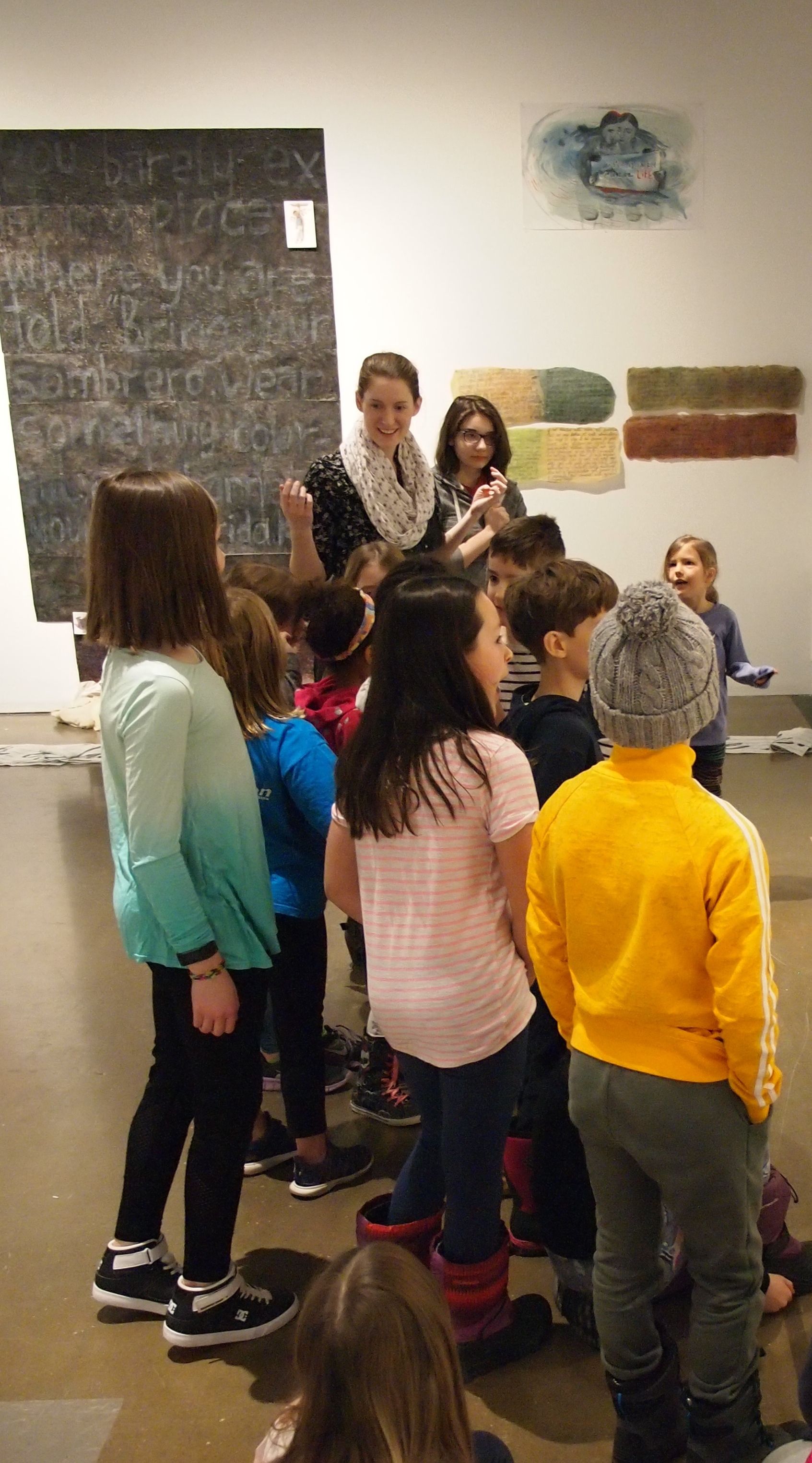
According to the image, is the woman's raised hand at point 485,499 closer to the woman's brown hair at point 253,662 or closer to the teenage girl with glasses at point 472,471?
the teenage girl with glasses at point 472,471

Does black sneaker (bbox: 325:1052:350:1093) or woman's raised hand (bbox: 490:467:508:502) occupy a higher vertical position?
woman's raised hand (bbox: 490:467:508:502)

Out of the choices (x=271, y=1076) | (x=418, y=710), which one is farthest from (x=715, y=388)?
(x=418, y=710)

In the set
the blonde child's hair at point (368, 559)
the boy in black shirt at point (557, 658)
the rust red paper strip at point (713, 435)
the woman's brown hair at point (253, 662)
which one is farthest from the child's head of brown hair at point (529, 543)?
the rust red paper strip at point (713, 435)

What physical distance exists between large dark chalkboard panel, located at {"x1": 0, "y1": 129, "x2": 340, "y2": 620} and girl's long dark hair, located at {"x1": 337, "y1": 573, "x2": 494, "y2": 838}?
163 inches

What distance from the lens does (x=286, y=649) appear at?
1.94 meters

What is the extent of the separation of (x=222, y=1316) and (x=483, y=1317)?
40cm

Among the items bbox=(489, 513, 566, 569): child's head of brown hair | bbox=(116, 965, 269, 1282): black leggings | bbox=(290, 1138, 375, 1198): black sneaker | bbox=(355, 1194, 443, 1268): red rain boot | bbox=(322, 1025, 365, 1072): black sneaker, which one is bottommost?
bbox=(322, 1025, 365, 1072): black sneaker

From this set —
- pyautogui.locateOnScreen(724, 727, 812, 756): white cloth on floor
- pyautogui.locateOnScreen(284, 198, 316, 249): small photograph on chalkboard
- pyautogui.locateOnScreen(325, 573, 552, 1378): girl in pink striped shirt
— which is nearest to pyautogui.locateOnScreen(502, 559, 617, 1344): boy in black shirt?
pyautogui.locateOnScreen(325, 573, 552, 1378): girl in pink striped shirt

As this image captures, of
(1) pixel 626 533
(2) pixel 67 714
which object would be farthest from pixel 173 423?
(1) pixel 626 533

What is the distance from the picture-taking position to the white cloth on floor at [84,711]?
5.46 meters

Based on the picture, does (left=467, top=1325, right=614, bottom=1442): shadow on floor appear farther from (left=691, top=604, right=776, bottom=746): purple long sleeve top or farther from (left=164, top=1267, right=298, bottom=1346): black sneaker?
(left=691, top=604, right=776, bottom=746): purple long sleeve top

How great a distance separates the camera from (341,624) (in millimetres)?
2049

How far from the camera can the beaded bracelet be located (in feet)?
4.92

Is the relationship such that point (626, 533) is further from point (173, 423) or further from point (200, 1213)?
point (200, 1213)
